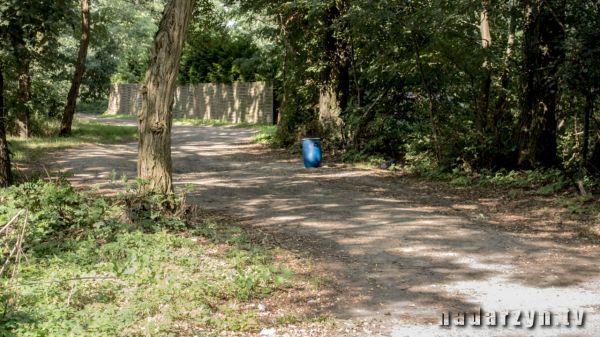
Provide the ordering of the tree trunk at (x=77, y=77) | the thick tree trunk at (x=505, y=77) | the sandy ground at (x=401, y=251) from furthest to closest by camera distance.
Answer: the tree trunk at (x=77, y=77), the thick tree trunk at (x=505, y=77), the sandy ground at (x=401, y=251)

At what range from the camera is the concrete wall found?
3041 cm

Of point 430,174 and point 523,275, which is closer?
point 523,275

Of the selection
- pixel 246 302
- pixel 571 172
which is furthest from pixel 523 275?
pixel 571 172

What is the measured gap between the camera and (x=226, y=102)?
108 ft

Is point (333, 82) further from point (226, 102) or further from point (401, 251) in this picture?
point (226, 102)

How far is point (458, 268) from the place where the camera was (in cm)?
691

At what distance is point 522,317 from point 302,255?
2779 mm

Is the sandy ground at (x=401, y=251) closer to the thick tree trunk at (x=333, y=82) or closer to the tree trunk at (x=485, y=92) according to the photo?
the tree trunk at (x=485, y=92)

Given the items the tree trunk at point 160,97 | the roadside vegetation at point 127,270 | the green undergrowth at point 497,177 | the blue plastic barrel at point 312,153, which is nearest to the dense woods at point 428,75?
the green undergrowth at point 497,177

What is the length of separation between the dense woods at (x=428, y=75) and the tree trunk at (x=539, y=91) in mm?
20

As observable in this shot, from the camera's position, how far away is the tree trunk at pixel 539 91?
461 inches

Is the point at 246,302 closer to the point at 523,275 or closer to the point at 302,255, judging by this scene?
the point at 302,255

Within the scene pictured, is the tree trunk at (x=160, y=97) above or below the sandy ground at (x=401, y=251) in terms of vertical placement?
above

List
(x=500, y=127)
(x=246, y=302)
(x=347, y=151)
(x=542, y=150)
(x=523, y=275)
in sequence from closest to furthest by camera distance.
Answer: (x=246, y=302), (x=523, y=275), (x=542, y=150), (x=500, y=127), (x=347, y=151)
